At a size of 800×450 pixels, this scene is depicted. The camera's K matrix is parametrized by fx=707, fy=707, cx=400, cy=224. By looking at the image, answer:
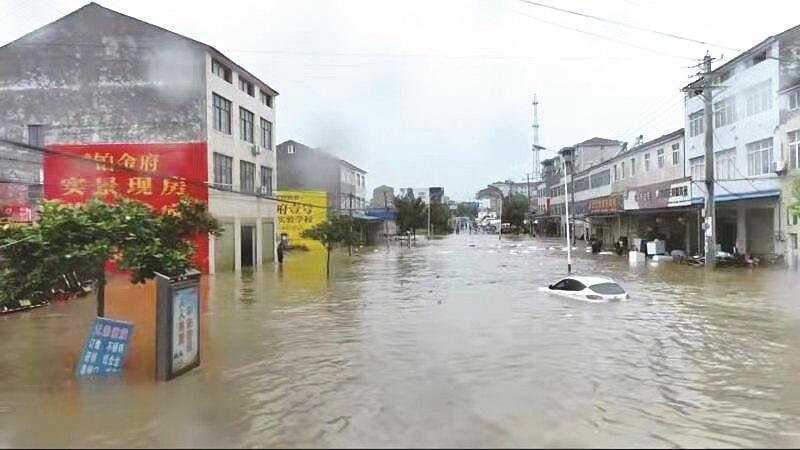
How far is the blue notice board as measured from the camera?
1012 centimetres

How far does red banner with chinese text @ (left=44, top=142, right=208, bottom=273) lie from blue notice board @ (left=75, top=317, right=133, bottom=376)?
59.9 ft

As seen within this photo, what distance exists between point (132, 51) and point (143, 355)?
2066 centimetres

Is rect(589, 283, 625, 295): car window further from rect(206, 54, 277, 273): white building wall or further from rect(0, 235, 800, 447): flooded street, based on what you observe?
rect(206, 54, 277, 273): white building wall

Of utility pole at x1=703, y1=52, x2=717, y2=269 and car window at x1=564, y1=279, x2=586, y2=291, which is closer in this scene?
car window at x1=564, y1=279, x2=586, y2=291

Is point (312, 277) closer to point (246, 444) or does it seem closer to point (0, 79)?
point (0, 79)

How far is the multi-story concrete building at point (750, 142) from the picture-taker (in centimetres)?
2816

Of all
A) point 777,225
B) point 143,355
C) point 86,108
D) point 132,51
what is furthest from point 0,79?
point 777,225

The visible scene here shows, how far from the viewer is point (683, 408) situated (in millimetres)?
8242

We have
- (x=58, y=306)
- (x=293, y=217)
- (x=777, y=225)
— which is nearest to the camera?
(x=58, y=306)

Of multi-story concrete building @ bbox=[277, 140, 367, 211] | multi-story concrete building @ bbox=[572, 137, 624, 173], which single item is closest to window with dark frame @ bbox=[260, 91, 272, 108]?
multi-story concrete building @ bbox=[277, 140, 367, 211]

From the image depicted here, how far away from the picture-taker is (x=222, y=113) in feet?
105

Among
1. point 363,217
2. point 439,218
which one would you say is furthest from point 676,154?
point 439,218

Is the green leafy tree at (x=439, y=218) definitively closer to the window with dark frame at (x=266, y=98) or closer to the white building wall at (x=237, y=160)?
the window with dark frame at (x=266, y=98)

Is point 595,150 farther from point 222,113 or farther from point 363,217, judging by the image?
point 222,113
